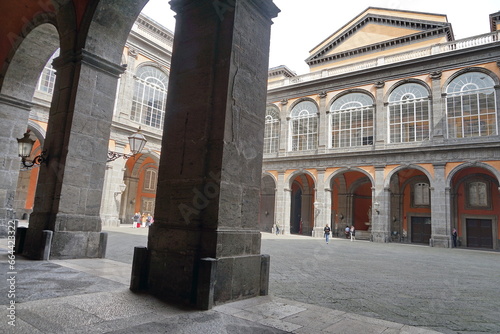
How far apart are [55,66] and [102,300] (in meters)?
5.49

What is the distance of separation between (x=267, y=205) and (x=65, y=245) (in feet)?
79.2

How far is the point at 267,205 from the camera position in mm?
29422

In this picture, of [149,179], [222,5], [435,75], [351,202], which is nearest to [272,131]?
[351,202]

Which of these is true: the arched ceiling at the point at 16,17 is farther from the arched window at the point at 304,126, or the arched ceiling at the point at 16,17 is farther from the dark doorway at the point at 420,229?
the dark doorway at the point at 420,229

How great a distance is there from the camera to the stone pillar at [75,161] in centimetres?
594

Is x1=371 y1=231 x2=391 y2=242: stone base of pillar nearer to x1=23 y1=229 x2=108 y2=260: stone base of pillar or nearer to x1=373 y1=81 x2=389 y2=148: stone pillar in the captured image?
x1=373 y1=81 x2=389 y2=148: stone pillar

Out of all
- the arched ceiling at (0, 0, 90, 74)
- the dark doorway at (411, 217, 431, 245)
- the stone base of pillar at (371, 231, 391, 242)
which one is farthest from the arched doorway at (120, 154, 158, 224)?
the dark doorway at (411, 217, 431, 245)

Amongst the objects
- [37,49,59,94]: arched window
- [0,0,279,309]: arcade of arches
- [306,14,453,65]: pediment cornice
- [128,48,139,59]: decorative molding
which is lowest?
[0,0,279,309]: arcade of arches

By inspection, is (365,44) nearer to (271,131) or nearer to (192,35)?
(271,131)

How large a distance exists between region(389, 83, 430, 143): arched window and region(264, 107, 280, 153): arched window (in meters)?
8.74


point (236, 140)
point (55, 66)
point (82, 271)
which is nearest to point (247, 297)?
point (236, 140)

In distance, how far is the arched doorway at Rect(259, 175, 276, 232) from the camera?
29.0m

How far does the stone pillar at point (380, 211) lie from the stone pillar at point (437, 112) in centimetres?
371

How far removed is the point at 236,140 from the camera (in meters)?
3.90
